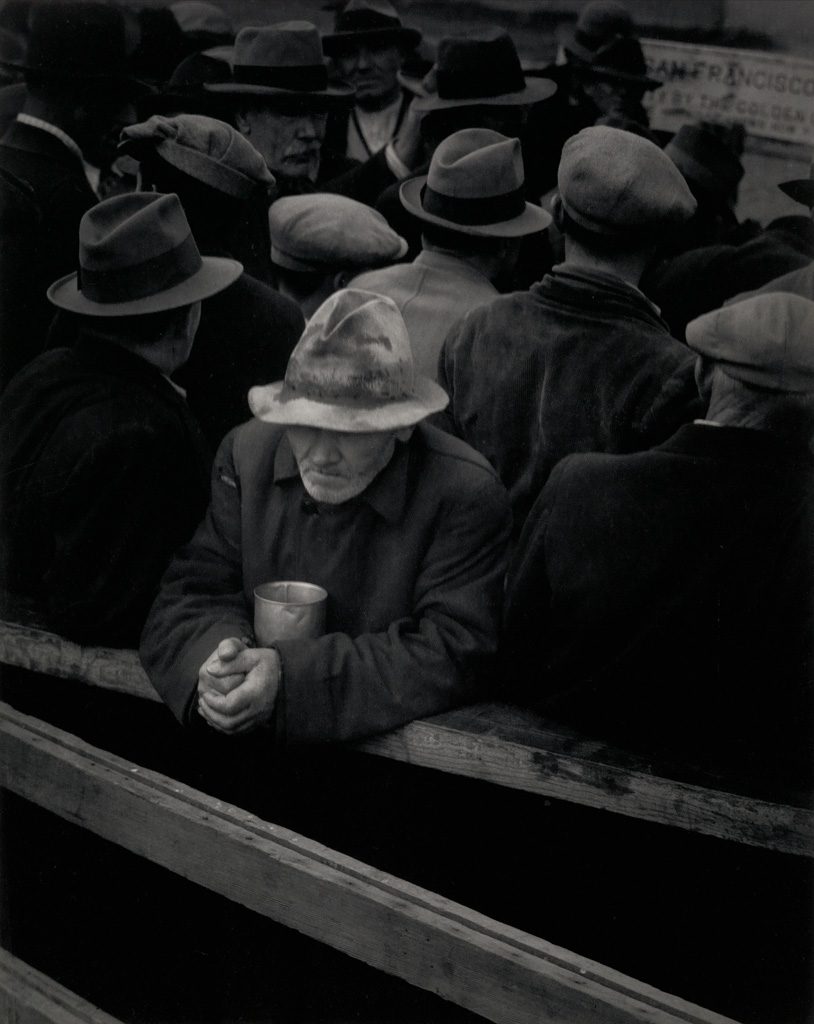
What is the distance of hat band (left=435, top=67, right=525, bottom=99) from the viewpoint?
597 centimetres

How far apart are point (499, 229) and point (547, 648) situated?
171cm

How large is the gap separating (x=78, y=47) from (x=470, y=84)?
1.72 m

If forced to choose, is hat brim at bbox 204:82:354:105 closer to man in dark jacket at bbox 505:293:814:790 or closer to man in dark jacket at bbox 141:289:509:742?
man in dark jacket at bbox 141:289:509:742

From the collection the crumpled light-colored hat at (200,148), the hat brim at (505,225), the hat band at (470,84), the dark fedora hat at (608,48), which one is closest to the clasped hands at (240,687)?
the hat brim at (505,225)

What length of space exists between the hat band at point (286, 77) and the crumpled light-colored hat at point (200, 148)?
1.51 metres

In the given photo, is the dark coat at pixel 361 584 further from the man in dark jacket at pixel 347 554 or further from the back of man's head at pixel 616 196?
the back of man's head at pixel 616 196

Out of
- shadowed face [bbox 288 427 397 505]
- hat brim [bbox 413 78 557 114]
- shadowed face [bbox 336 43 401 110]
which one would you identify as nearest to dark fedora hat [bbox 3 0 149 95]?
hat brim [bbox 413 78 557 114]

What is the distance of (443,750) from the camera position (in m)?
3.08

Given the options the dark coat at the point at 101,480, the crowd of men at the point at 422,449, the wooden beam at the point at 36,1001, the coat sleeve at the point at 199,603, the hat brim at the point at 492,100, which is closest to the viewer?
the crowd of men at the point at 422,449

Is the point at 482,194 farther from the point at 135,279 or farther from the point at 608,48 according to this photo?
the point at 608,48

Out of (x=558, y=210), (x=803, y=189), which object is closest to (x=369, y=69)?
(x=803, y=189)

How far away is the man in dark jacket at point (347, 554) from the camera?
3.03 m

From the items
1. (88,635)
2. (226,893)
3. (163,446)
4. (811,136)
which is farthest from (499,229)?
(811,136)

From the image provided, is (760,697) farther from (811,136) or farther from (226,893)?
(811,136)
